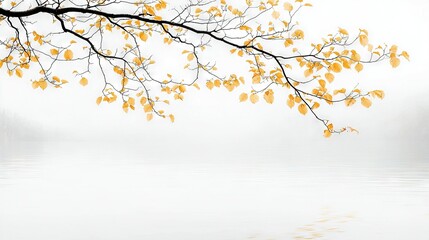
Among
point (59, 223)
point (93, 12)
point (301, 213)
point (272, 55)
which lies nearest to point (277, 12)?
point (272, 55)

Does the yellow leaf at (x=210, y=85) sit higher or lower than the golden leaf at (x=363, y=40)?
lower

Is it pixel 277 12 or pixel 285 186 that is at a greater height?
pixel 277 12

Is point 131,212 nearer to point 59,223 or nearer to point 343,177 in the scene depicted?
point 59,223

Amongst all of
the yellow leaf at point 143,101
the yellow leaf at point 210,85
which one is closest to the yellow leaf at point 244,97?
the yellow leaf at point 210,85

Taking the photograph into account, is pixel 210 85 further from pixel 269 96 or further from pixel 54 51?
pixel 54 51

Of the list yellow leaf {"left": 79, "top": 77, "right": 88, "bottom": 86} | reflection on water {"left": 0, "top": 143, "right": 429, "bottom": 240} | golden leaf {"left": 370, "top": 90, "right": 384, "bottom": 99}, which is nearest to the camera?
golden leaf {"left": 370, "top": 90, "right": 384, "bottom": 99}

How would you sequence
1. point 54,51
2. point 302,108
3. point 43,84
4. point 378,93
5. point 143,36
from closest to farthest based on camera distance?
point 378,93
point 302,108
point 54,51
point 43,84
point 143,36

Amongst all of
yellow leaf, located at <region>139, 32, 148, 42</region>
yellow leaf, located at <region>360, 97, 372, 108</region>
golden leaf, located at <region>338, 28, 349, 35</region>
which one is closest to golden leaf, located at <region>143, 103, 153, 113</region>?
yellow leaf, located at <region>139, 32, 148, 42</region>

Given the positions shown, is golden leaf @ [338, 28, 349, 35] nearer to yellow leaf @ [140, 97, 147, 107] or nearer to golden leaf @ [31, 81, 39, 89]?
yellow leaf @ [140, 97, 147, 107]

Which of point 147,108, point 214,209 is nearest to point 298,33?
point 147,108

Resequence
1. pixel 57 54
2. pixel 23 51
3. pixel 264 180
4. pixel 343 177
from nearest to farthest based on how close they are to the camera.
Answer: pixel 57 54, pixel 23 51, pixel 264 180, pixel 343 177

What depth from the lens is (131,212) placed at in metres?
32.6

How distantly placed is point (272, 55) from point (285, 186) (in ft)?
128

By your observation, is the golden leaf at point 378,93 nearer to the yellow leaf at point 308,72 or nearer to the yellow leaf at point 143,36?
the yellow leaf at point 308,72
